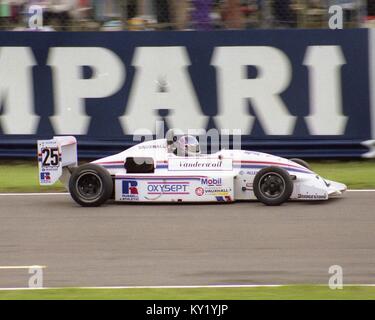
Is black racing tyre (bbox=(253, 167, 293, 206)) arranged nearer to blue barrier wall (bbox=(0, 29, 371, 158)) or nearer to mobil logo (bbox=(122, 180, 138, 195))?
mobil logo (bbox=(122, 180, 138, 195))

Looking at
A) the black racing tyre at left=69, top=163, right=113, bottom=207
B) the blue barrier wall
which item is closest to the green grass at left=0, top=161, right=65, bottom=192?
the blue barrier wall

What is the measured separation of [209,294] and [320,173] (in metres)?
6.31

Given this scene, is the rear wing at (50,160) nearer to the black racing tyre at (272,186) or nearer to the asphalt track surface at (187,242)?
the asphalt track surface at (187,242)

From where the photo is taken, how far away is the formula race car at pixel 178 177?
35.0 feet

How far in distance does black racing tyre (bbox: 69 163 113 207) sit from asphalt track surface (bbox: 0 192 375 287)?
0.46 ft

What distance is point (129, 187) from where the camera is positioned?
10922 millimetres

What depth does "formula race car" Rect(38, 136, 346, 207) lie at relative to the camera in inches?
420

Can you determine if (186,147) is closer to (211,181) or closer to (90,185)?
(211,181)

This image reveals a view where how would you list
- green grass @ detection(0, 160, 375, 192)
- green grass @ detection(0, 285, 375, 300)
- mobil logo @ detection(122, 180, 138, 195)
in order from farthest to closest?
green grass @ detection(0, 160, 375, 192)
mobil logo @ detection(122, 180, 138, 195)
green grass @ detection(0, 285, 375, 300)

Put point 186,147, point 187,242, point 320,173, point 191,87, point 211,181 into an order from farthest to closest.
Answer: point 191,87 → point 320,173 → point 186,147 → point 211,181 → point 187,242

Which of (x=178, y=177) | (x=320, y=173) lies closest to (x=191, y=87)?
(x=320, y=173)

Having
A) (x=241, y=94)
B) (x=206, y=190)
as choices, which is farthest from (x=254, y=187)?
(x=241, y=94)

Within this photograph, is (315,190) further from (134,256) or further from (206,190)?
(134,256)

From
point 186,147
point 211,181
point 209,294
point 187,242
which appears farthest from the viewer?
point 186,147
